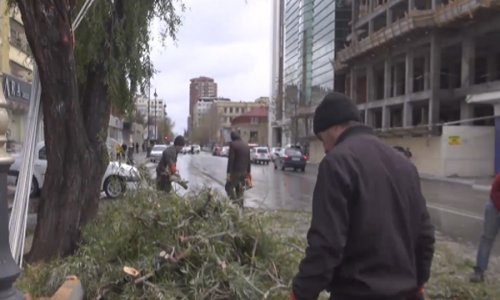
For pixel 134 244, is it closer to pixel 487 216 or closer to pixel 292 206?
pixel 487 216

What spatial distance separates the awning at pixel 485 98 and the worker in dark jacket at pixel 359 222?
31579mm

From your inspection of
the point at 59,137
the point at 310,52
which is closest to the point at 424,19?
the point at 310,52

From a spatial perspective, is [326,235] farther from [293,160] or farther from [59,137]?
[293,160]

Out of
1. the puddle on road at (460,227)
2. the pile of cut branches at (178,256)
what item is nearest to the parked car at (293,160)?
the puddle on road at (460,227)

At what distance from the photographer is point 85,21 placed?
729cm

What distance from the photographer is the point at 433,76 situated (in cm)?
3978

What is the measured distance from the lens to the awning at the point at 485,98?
3205 centimetres

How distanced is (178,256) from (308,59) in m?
67.8

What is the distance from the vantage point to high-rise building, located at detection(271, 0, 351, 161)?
6044cm

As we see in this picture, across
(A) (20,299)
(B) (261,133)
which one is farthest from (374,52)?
(B) (261,133)

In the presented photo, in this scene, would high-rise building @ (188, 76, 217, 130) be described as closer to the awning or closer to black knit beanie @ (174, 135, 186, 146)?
the awning

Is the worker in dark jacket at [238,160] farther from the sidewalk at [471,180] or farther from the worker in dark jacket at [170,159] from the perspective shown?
the sidewalk at [471,180]

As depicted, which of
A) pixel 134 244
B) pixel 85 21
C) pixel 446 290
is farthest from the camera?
Result: pixel 85 21

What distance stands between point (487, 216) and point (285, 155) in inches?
1206
